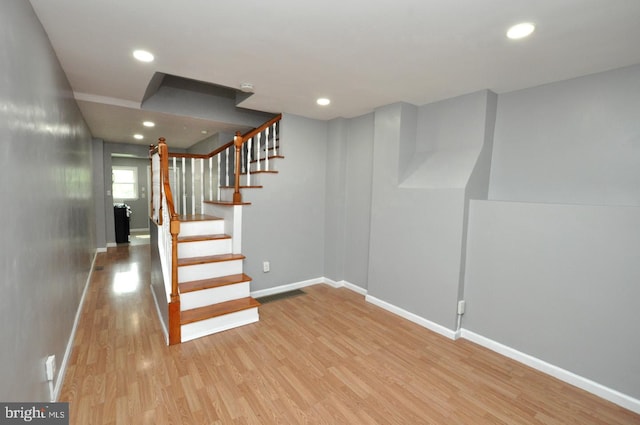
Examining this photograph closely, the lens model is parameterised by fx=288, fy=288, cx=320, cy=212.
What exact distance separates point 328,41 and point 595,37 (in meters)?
1.69

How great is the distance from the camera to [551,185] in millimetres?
2609

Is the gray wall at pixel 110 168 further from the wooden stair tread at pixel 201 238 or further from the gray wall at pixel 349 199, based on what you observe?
the gray wall at pixel 349 199

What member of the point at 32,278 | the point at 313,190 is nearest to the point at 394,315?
the point at 313,190

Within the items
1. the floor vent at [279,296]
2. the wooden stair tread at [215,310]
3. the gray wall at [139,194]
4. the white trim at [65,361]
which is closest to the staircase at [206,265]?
the wooden stair tread at [215,310]

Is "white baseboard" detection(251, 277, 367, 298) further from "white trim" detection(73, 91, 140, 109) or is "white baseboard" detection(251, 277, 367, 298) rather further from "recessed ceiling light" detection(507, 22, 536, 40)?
"recessed ceiling light" detection(507, 22, 536, 40)

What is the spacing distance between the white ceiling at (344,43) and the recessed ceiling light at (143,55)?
61 mm

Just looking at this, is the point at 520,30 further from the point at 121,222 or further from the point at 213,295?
the point at 121,222

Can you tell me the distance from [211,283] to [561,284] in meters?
3.18

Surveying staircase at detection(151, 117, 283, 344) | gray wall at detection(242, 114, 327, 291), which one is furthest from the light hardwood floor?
gray wall at detection(242, 114, 327, 291)

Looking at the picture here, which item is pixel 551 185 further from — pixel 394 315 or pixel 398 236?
pixel 394 315

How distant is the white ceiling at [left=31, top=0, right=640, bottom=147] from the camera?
1.62 meters

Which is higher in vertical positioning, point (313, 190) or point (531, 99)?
point (531, 99)

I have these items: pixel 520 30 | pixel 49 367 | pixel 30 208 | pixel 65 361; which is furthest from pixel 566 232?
pixel 65 361

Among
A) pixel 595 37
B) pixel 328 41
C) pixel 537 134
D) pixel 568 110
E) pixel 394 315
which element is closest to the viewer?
pixel 595 37
